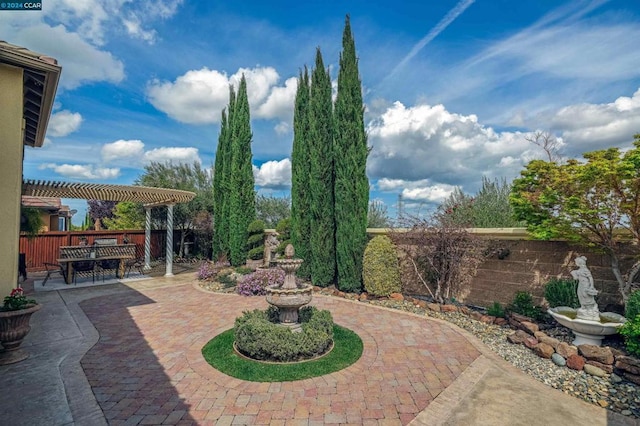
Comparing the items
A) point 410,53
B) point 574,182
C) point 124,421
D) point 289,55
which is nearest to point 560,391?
point 574,182

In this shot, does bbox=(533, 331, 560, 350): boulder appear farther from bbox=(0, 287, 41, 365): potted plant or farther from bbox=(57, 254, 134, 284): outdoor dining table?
bbox=(57, 254, 134, 284): outdoor dining table

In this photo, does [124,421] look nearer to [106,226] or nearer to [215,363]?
[215,363]

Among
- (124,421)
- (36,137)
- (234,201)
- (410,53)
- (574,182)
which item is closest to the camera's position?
(124,421)

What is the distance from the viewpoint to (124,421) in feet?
10.4

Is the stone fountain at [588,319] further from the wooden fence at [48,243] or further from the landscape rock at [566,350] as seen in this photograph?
the wooden fence at [48,243]

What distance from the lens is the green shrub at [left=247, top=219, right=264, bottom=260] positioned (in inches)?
540

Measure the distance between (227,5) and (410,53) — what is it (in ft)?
19.3

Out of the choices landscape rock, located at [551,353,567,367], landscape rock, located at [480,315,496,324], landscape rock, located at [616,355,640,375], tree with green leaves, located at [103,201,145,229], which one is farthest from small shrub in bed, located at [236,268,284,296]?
tree with green leaves, located at [103,201,145,229]

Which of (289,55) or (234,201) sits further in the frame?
(234,201)

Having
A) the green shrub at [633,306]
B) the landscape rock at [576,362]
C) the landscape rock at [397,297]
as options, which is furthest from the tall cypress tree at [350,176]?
the green shrub at [633,306]

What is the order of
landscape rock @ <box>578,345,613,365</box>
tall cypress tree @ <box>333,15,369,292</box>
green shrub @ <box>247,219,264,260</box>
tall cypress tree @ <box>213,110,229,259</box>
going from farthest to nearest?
1. tall cypress tree @ <box>213,110,229,259</box>
2. green shrub @ <box>247,219,264,260</box>
3. tall cypress tree @ <box>333,15,369,292</box>
4. landscape rock @ <box>578,345,613,365</box>

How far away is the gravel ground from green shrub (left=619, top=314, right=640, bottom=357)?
1.61 ft

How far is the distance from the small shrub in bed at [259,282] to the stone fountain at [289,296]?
3.93 m

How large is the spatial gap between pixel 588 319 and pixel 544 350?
988 millimetres
